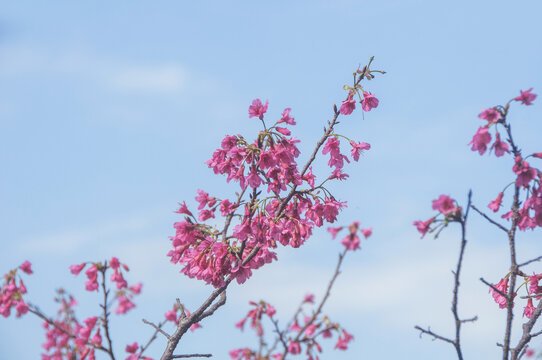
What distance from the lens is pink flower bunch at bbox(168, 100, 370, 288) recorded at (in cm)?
457

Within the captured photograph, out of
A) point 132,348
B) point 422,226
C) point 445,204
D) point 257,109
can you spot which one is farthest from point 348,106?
point 132,348

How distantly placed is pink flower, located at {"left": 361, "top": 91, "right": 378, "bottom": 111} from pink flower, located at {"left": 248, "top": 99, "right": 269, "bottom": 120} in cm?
89

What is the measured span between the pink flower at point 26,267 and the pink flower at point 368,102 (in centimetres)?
748

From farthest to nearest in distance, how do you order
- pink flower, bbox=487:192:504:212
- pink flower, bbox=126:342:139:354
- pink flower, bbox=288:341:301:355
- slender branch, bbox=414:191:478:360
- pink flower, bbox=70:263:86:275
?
pink flower, bbox=288:341:301:355 < pink flower, bbox=126:342:139:354 < pink flower, bbox=70:263:86:275 < pink flower, bbox=487:192:504:212 < slender branch, bbox=414:191:478:360

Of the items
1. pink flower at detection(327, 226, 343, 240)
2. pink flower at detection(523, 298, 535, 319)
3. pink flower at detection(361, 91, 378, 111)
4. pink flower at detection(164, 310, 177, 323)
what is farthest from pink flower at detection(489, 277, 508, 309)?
pink flower at detection(164, 310, 177, 323)

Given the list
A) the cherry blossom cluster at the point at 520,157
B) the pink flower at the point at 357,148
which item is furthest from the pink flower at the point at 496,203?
the pink flower at the point at 357,148

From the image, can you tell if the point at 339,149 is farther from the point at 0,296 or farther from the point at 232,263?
the point at 0,296

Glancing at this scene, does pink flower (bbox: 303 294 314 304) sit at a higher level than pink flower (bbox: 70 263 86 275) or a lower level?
higher

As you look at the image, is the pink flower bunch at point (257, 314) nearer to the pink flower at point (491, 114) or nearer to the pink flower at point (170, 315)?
the pink flower at point (170, 315)

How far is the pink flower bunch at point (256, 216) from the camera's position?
4566mm

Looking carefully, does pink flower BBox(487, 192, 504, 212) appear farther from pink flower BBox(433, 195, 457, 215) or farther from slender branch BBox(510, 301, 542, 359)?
pink flower BBox(433, 195, 457, 215)

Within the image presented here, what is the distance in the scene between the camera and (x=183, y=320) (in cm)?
471

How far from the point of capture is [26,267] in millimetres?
10164

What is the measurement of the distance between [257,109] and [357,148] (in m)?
0.98
